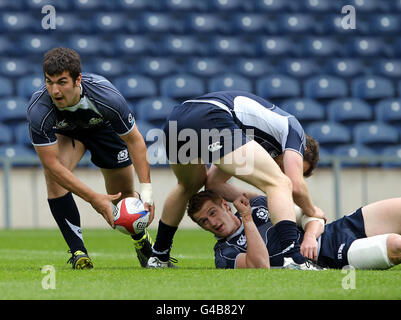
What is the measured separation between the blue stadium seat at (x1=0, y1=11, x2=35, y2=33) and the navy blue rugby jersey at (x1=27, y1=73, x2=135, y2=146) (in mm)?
8444

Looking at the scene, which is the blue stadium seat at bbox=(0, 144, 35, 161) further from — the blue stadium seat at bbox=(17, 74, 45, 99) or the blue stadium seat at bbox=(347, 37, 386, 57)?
the blue stadium seat at bbox=(347, 37, 386, 57)

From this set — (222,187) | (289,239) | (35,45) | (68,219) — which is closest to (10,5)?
(35,45)

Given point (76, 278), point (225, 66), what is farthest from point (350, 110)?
point (76, 278)

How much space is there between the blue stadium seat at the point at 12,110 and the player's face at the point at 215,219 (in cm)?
722

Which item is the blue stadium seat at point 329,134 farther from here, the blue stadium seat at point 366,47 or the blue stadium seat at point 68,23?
the blue stadium seat at point 68,23

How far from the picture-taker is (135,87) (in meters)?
12.3

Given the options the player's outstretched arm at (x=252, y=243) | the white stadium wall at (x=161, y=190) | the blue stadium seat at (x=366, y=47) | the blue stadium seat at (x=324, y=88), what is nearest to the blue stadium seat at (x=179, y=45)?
the blue stadium seat at (x=324, y=88)

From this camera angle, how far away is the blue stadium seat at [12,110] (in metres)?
11.7

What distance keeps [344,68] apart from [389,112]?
143 cm

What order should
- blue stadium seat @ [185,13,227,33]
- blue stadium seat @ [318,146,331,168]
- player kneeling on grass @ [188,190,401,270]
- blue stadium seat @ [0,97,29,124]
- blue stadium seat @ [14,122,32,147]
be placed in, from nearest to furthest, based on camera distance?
1. player kneeling on grass @ [188,190,401,270]
2. blue stadium seat @ [318,146,331,168]
3. blue stadium seat @ [14,122,32,147]
4. blue stadium seat @ [0,97,29,124]
5. blue stadium seat @ [185,13,227,33]

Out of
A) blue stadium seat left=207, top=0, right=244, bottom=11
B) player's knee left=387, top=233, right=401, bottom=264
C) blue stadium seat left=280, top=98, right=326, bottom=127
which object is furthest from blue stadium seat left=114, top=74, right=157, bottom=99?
player's knee left=387, top=233, right=401, bottom=264

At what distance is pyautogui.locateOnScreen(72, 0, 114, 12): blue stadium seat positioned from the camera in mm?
13407

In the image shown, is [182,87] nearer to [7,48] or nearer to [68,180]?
[7,48]

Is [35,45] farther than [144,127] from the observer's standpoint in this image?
Yes
